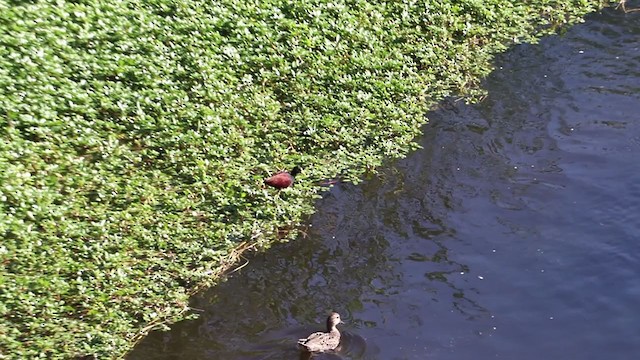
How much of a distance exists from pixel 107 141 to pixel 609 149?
6.68m

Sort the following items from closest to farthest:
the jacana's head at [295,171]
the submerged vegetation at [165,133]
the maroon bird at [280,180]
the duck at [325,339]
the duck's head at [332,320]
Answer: the submerged vegetation at [165,133] → the duck at [325,339] → the duck's head at [332,320] → the maroon bird at [280,180] → the jacana's head at [295,171]

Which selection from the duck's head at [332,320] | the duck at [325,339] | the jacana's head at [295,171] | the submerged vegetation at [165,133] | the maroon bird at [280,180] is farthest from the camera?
the jacana's head at [295,171]

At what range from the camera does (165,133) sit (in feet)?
29.7

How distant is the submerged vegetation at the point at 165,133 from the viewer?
7.62 metres

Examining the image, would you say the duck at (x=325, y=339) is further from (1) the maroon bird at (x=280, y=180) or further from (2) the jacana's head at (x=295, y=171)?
(2) the jacana's head at (x=295, y=171)

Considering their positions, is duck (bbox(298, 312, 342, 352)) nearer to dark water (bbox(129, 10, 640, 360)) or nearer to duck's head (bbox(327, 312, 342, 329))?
duck's head (bbox(327, 312, 342, 329))

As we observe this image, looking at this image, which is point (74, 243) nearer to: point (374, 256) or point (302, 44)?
point (374, 256)

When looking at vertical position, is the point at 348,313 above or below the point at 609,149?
below

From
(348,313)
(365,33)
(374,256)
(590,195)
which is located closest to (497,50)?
(365,33)

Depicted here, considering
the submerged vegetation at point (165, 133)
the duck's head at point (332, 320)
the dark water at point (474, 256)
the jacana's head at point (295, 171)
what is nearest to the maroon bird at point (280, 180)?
the submerged vegetation at point (165, 133)

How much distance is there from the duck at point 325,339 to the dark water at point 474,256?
0.19m

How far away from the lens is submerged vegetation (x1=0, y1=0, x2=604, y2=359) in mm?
7625

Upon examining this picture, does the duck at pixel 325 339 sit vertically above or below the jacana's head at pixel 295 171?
below

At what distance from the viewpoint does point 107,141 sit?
8.66 m
